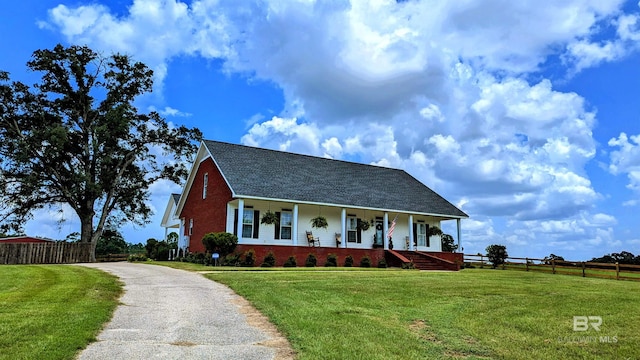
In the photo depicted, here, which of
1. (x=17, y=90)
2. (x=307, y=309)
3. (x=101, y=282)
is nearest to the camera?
(x=307, y=309)

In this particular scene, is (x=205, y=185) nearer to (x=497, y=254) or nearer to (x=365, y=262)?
(x=365, y=262)

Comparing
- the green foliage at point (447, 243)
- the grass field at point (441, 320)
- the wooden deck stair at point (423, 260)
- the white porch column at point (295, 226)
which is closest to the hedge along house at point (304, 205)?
the white porch column at point (295, 226)

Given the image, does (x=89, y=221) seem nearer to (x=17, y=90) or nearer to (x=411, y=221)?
(x=17, y=90)

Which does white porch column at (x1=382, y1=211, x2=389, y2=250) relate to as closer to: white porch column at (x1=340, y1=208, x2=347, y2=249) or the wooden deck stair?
the wooden deck stair

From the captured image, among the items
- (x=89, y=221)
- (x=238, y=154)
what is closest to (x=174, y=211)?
(x=89, y=221)

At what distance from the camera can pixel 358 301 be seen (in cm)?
1164

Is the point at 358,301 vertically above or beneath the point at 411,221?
beneath

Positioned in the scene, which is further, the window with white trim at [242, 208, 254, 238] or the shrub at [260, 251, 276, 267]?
the window with white trim at [242, 208, 254, 238]

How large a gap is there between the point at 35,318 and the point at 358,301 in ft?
22.7

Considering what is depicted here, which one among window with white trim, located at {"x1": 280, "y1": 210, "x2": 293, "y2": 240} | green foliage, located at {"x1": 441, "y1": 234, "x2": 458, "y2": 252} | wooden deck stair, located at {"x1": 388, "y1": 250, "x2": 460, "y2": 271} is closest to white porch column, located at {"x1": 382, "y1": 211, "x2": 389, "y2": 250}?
wooden deck stair, located at {"x1": 388, "y1": 250, "x2": 460, "y2": 271}

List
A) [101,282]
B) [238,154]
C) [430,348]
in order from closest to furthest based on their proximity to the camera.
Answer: [430,348] < [101,282] < [238,154]

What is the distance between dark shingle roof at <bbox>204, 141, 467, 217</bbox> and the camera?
26984 mm

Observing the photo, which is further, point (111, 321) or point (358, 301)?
point (358, 301)

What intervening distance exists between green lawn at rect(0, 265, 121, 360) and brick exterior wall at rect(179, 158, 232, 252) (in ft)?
42.6
